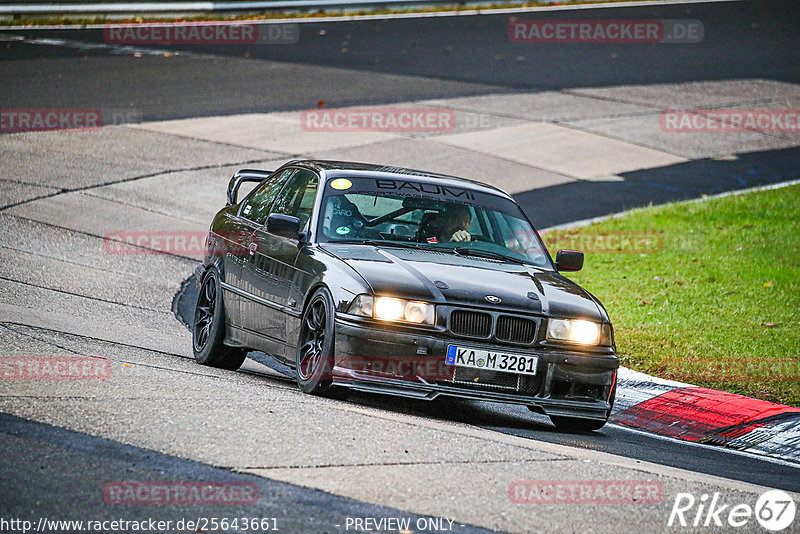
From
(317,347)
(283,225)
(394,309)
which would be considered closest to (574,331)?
(394,309)

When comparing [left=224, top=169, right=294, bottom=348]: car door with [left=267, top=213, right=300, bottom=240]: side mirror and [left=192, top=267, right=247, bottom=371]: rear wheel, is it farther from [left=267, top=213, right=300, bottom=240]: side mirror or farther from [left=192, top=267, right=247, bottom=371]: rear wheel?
[left=267, top=213, right=300, bottom=240]: side mirror

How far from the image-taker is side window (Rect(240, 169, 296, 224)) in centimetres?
962

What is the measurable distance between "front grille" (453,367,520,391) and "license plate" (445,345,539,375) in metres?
0.03

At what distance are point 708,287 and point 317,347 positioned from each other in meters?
6.03

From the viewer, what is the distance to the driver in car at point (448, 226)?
8.79m

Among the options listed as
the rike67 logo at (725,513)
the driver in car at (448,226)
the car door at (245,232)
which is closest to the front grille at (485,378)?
the driver in car at (448,226)

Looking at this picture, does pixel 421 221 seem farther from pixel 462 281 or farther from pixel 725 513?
pixel 725 513

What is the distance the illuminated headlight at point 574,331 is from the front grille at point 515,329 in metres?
0.13

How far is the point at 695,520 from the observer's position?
5.72 meters

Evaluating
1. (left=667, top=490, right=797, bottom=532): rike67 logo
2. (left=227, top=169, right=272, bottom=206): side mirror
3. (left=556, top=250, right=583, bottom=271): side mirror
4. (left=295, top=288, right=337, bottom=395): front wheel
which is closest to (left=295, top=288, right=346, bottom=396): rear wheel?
(left=295, top=288, right=337, bottom=395): front wheel

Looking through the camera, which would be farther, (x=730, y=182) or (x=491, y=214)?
(x=730, y=182)

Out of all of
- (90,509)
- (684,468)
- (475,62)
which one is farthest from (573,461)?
(475,62)

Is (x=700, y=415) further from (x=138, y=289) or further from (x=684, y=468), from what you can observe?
(x=138, y=289)

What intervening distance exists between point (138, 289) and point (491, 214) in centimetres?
468
